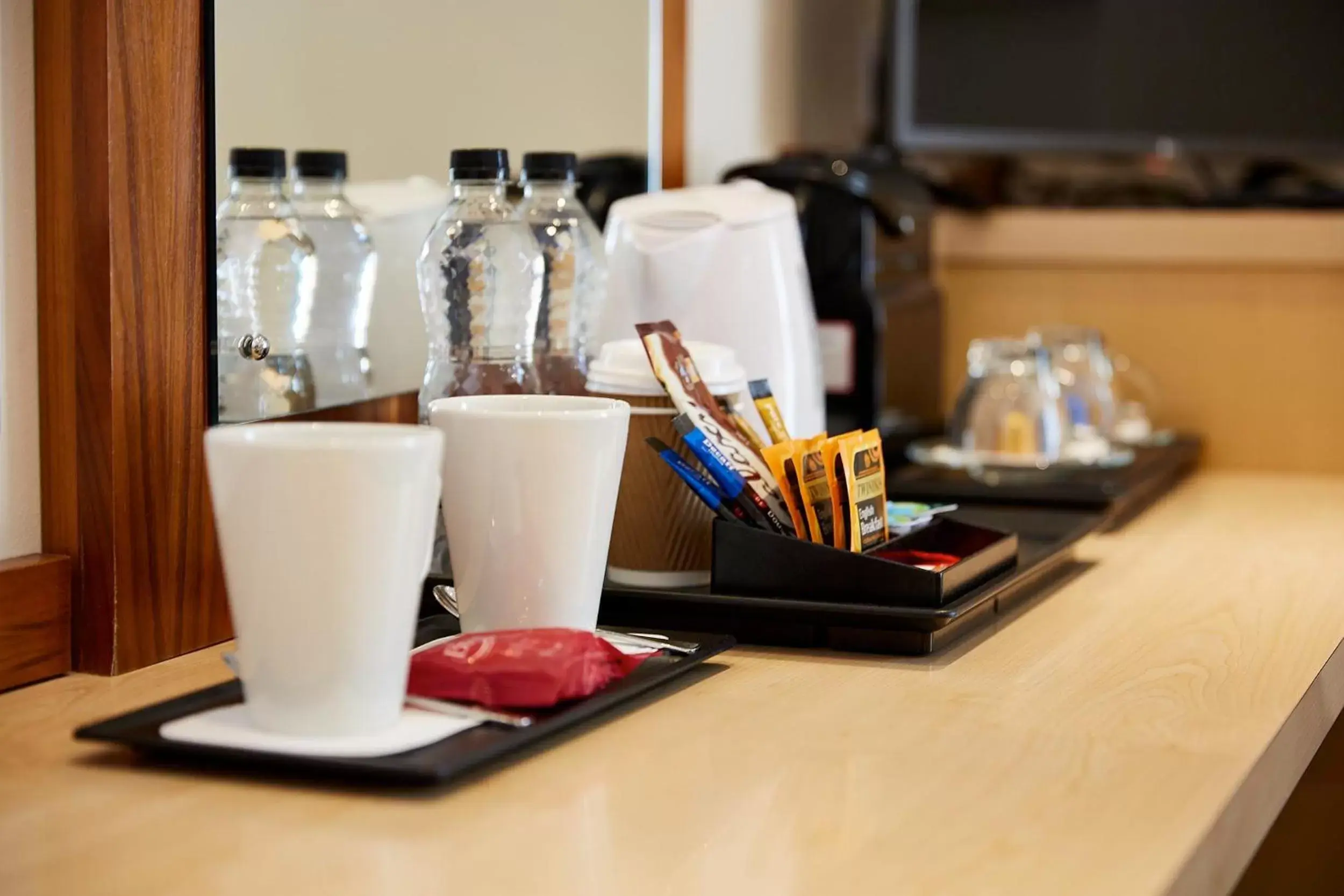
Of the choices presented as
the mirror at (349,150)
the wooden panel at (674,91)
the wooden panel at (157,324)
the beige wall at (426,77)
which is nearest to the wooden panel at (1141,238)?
→ the wooden panel at (674,91)

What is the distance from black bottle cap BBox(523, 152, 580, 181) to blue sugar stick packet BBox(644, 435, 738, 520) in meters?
0.27

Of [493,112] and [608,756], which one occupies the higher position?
[493,112]

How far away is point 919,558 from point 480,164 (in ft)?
1.26

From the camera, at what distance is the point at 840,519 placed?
97cm

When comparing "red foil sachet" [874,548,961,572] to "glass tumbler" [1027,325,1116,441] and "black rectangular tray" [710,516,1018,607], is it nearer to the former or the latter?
"black rectangular tray" [710,516,1018,607]

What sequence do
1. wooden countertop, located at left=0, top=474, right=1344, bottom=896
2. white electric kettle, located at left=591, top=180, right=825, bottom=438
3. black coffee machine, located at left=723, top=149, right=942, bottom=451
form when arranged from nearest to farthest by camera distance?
wooden countertop, located at left=0, top=474, right=1344, bottom=896 < white electric kettle, located at left=591, top=180, right=825, bottom=438 < black coffee machine, located at left=723, top=149, right=942, bottom=451

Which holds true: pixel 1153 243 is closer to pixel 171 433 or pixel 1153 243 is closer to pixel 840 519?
pixel 840 519

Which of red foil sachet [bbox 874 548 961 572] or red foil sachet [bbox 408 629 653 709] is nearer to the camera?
red foil sachet [bbox 408 629 653 709]

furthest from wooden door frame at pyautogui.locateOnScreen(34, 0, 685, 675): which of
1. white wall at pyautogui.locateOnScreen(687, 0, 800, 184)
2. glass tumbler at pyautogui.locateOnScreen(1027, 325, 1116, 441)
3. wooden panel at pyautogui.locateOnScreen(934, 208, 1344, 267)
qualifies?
wooden panel at pyautogui.locateOnScreen(934, 208, 1344, 267)

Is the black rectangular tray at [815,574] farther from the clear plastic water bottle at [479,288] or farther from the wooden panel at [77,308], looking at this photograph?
the wooden panel at [77,308]

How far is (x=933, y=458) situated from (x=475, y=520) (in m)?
0.93

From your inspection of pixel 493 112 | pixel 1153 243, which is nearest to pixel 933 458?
pixel 1153 243

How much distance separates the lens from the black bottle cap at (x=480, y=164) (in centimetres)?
107

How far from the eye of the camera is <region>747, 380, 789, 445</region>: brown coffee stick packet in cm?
105
